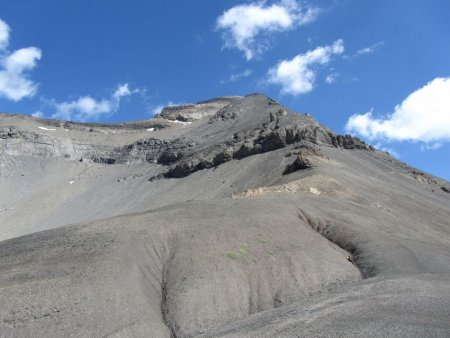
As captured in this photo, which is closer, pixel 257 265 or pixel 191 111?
pixel 257 265

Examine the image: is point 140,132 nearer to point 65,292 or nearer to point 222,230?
point 222,230

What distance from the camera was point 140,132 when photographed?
136m

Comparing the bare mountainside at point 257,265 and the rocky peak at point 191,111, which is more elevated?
the rocky peak at point 191,111

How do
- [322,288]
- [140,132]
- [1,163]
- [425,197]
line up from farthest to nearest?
[140,132] < [1,163] < [425,197] < [322,288]

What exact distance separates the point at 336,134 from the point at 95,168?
5414 centimetres

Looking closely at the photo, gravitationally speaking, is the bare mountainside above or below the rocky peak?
below

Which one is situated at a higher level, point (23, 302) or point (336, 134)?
point (336, 134)

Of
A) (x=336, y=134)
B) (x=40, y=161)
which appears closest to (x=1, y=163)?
(x=40, y=161)

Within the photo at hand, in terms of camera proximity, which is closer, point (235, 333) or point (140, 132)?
point (235, 333)

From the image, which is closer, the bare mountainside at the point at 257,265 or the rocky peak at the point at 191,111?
the bare mountainside at the point at 257,265

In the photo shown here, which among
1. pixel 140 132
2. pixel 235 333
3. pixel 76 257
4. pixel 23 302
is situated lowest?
pixel 235 333

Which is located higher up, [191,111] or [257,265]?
[191,111]

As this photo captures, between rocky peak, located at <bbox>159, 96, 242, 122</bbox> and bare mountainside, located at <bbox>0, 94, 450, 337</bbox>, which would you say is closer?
bare mountainside, located at <bbox>0, 94, 450, 337</bbox>

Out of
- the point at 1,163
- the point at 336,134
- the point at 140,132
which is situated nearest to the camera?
the point at 336,134
